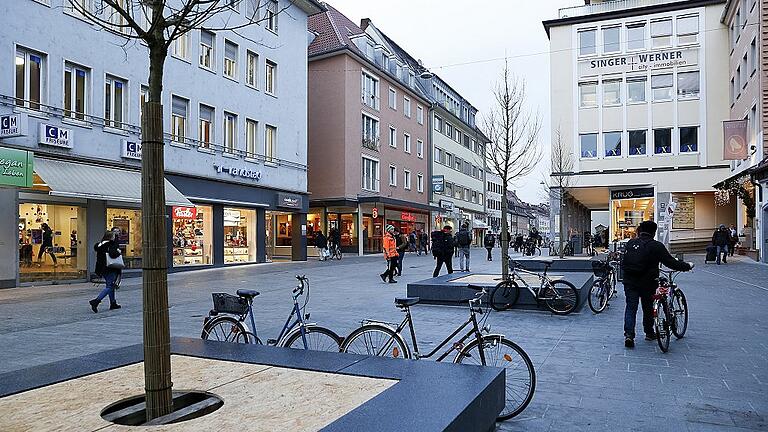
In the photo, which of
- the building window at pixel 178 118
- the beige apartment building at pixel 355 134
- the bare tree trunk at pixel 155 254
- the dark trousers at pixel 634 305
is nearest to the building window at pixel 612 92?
the beige apartment building at pixel 355 134

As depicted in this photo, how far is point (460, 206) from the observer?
59.6m

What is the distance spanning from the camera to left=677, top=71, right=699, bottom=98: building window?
35.9m

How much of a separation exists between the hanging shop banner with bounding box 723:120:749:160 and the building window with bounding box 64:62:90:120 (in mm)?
25978

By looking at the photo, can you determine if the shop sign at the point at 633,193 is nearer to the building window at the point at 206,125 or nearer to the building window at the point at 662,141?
the building window at the point at 662,141

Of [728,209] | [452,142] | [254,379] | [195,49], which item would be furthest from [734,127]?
[452,142]

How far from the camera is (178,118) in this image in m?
22.8

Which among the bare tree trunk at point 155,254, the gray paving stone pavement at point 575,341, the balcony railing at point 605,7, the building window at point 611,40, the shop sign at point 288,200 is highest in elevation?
the balcony railing at point 605,7

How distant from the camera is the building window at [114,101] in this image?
19.6 m

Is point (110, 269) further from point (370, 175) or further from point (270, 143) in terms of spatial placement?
point (370, 175)

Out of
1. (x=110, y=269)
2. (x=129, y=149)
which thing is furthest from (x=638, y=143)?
(x=110, y=269)

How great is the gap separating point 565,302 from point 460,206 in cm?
4889

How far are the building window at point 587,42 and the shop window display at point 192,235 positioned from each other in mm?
26074

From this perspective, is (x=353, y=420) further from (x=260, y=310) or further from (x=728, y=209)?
(x=728, y=209)

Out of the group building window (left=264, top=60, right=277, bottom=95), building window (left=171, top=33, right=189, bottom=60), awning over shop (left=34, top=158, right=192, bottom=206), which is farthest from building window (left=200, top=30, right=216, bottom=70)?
awning over shop (left=34, top=158, right=192, bottom=206)
